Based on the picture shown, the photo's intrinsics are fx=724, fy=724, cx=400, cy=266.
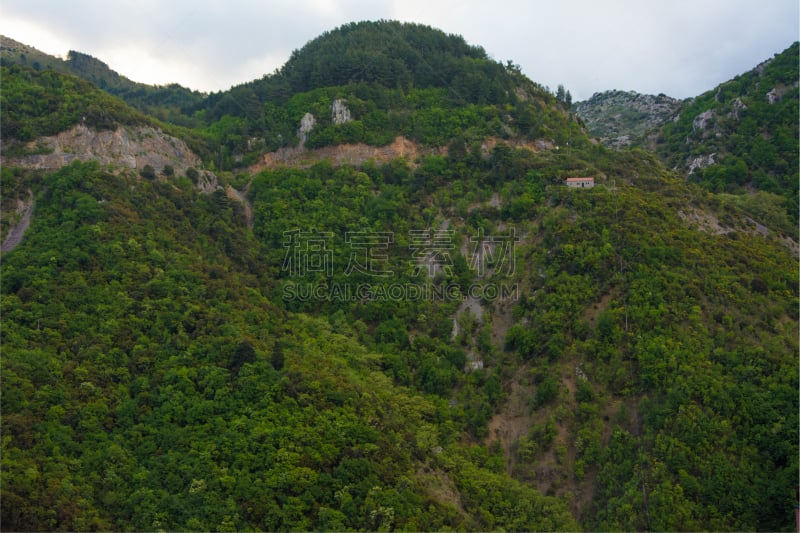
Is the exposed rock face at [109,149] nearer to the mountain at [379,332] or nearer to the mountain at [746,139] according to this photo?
the mountain at [379,332]

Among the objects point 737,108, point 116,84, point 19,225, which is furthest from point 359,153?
point 116,84

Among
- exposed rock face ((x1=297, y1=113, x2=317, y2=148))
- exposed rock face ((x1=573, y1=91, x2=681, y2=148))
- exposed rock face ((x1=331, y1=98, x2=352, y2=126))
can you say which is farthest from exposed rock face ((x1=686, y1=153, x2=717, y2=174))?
exposed rock face ((x1=297, y1=113, x2=317, y2=148))

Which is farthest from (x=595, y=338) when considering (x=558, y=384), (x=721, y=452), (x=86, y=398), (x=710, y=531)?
(x=86, y=398)

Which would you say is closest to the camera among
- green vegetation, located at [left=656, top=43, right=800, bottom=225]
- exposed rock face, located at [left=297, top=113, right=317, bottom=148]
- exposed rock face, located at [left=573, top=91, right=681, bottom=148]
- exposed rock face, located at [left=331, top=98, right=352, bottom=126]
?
exposed rock face, located at [left=297, top=113, right=317, bottom=148]

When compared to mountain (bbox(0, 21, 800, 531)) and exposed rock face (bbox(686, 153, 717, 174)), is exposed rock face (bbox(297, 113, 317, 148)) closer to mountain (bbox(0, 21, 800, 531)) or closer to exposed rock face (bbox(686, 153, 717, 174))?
mountain (bbox(0, 21, 800, 531))

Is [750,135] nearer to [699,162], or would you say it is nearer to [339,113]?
[699,162]

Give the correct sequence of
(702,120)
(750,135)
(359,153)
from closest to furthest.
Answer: (359,153), (750,135), (702,120)
